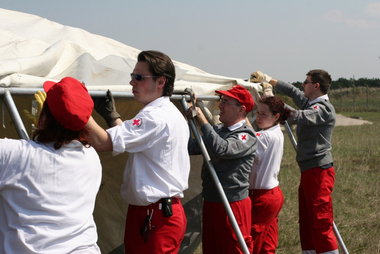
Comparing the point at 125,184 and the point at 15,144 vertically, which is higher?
the point at 15,144

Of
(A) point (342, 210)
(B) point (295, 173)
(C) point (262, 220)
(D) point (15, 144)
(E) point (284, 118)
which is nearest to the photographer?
(D) point (15, 144)

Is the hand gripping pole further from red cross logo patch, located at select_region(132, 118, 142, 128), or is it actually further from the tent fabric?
red cross logo patch, located at select_region(132, 118, 142, 128)

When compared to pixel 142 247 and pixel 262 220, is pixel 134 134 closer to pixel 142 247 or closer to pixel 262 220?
pixel 142 247

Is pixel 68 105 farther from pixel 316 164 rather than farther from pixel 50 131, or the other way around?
pixel 316 164

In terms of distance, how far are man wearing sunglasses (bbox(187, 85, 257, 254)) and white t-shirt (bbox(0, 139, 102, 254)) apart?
1339 millimetres

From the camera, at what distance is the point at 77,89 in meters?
1.57

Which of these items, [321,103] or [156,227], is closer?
[156,227]

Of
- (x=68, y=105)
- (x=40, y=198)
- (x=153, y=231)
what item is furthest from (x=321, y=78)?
(x=40, y=198)

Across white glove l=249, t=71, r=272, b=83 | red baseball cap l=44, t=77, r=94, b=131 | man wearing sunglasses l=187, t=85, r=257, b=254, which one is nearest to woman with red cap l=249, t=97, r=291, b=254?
man wearing sunglasses l=187, t=85, r=257, b=254

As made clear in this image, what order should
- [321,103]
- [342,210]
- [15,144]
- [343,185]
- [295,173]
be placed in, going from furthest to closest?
1. [295,173]
2. [343,185]
3. [342,210]
4. [321,103]
5. [15,144]

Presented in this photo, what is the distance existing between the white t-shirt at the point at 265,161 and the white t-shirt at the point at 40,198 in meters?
2.04

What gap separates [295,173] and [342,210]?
2.56m

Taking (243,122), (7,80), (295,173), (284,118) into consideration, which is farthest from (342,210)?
(7,80)

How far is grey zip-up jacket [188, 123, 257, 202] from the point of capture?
2744mm
